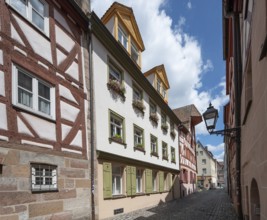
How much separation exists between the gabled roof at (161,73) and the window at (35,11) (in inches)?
587

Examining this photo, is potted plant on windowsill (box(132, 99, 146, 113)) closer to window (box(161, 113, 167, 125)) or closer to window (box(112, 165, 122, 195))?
window (box(112, 165, 122, 195))

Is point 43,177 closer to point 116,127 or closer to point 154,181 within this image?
point 116,127

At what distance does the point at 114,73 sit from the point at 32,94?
6.80 meters

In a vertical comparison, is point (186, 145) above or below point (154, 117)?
below

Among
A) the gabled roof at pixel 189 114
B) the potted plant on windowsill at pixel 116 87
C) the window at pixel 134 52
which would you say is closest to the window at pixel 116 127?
the potted plant on windowsill at pixel 116 87

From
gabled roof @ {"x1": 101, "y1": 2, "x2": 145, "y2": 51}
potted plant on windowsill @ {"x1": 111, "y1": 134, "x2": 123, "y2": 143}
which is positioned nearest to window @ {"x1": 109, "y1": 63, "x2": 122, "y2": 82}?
potted plant on windowsill @ {"x1": 111, "y1": 134, "x2": 123, "y2": 143}

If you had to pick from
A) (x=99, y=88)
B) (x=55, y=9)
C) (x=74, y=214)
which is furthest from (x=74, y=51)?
(x=74, y=214)

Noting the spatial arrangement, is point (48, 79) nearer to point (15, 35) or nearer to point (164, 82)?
point (15, 35)

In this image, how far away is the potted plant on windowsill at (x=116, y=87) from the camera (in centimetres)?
1314

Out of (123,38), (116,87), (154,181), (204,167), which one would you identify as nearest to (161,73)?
(123,38)

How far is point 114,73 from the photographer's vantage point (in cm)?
1431

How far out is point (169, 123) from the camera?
24.8 meters

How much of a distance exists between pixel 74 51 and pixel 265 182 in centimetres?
843

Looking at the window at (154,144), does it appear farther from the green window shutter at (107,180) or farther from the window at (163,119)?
the green window shutter at (107,180)
